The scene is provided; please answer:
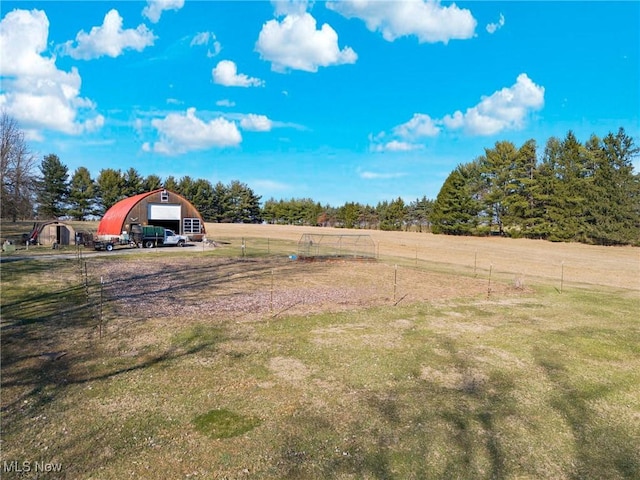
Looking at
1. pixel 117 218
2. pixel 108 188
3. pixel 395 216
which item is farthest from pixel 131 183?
pixel 395 216

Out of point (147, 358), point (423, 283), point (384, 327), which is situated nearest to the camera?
point (147, 358)

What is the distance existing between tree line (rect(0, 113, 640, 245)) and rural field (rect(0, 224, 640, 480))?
4099 cm

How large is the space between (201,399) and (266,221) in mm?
102865

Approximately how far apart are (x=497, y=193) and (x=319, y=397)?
208 feet

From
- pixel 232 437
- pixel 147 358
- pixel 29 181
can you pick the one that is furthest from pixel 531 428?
pixel 29 181

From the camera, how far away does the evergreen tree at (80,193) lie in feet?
236

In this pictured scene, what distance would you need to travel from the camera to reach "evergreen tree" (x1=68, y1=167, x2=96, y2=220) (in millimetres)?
72000

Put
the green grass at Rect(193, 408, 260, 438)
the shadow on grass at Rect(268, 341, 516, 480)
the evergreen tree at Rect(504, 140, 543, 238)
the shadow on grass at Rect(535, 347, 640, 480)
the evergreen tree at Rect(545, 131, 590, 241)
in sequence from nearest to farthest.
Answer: the shadow on grass at Rect(268, 341, 516, 480) → the shadow on grass at Rect(535, 347, 640, 480) → the green grass at Rect(193, 408, 260, 438) → the evergreen tree at Rect(545, 131, 590, 241) → the evergreen tree at Rect(504, 140, 543, 238)

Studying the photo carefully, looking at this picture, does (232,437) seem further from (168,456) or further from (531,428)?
(531,428)

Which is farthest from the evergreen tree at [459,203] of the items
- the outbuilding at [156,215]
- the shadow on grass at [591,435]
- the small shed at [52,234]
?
the shadow on grass at [591,435]

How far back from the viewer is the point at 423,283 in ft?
64.1

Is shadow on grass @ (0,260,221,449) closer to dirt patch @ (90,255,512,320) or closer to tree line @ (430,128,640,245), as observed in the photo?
dirt patch @ (90,255,512,320)

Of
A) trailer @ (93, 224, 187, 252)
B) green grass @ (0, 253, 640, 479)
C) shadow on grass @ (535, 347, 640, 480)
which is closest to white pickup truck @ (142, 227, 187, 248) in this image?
trailer @ (93, 224, 187, 252)

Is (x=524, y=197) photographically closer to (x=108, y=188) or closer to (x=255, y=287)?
(x=255, y=287)
